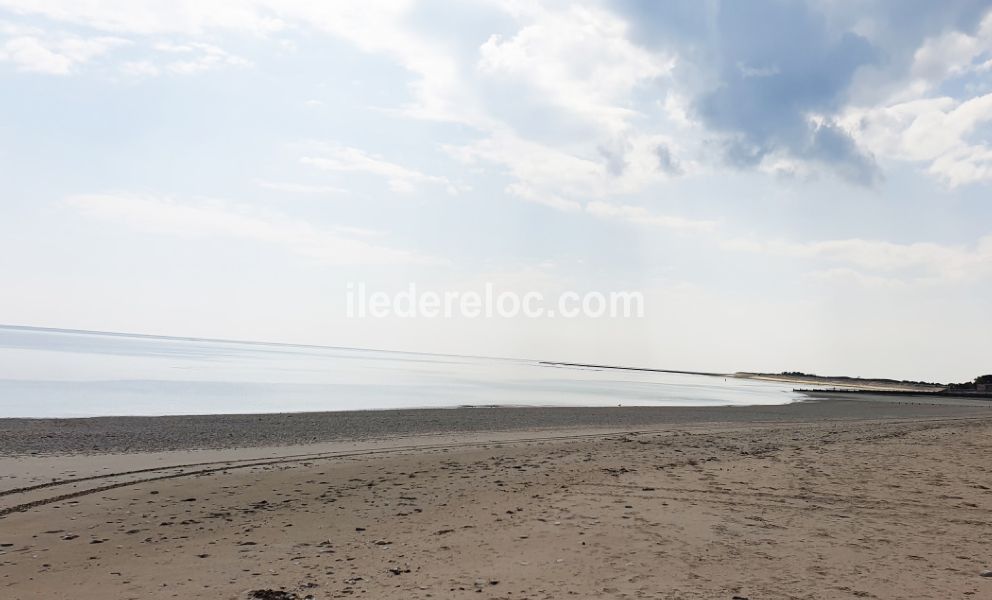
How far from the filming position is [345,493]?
11398 millimetres

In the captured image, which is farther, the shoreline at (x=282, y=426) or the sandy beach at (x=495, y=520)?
the shoreline at (x=282, y=426)

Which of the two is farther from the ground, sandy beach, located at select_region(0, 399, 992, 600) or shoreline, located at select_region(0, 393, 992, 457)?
sandy beach, located at select_region(0, 399, 992, 600)

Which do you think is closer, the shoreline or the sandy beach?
the sandy beach

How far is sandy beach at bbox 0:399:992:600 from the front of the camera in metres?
6.69

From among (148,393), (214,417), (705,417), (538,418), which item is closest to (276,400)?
(148,393)

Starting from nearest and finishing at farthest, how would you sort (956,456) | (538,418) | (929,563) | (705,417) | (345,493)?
(929,563)
(345,493)
(956,456)
(538,418)
(705,417)

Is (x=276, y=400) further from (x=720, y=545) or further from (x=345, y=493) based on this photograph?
(x=720, y=545)

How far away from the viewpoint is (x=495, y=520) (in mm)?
9312

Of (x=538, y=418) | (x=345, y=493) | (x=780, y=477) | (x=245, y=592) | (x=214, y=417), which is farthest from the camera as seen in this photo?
(x=538, y=418)

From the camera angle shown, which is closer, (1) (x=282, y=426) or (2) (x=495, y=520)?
(2) (x=495, y=520)

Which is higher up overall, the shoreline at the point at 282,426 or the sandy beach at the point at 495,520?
the sandy beach at the point at 495,520

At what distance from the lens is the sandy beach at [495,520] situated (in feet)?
21.9

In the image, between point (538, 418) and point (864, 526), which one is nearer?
point (864, 526)

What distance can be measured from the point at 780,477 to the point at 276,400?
108 feet
